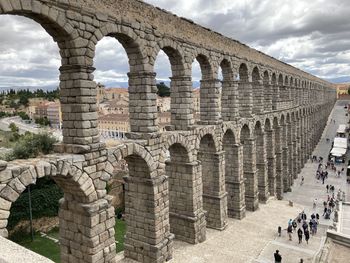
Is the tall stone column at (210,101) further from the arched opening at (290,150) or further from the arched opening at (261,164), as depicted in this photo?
the arched opening at (290,150)

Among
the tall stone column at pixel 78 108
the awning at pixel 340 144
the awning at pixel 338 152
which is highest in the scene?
the tall stone column at pixel 78 108

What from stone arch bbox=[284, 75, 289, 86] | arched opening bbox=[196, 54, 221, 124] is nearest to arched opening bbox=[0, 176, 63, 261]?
arched opening bbox=[196, 54, 221, 124]

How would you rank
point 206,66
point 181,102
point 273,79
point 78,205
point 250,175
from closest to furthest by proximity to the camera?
point 78,205
point 181,102
point 206,66
point 250,175
point 273,79

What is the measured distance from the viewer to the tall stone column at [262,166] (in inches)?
1063

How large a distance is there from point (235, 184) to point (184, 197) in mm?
5994

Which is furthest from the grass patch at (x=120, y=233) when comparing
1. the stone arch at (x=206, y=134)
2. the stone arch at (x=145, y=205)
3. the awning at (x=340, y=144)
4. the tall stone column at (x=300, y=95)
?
the awning at (x=340, y=144)

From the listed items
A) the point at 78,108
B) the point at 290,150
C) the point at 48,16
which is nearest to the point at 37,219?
the point at 78,108

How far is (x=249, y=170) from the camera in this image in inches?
971

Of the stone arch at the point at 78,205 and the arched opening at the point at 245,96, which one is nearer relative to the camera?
the stone arch at the point at 78,205

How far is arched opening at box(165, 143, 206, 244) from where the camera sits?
662 inches

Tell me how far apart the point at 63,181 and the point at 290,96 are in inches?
1203

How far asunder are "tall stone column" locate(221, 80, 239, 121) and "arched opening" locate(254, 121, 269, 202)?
595 centimetres

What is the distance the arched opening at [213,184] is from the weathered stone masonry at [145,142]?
59 millimetres

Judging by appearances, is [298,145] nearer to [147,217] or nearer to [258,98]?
[258,98]
